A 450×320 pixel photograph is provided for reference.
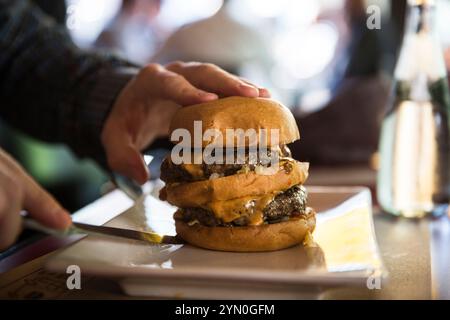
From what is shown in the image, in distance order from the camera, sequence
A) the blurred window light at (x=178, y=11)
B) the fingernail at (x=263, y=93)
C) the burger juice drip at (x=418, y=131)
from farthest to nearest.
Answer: the blurred window light at (x=178, y=11), the burger juice drip at (x=418, y=131), the fingernail at (x=263, y=93)

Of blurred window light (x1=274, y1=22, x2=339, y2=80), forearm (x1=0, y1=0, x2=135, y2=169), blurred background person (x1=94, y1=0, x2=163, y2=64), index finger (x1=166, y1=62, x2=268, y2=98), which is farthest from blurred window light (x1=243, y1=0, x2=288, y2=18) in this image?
index finger (x1=166, y1=62, x2=268, y2=98)

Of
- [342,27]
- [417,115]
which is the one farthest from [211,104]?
[342,27]

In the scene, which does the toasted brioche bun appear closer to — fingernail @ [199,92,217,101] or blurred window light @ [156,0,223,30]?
fingernail @ [199,92,217,101]

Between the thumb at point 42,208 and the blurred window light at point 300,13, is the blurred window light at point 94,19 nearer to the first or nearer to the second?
the blurred window light at point 300,13

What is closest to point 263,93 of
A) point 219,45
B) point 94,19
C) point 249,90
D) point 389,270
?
point 249,90

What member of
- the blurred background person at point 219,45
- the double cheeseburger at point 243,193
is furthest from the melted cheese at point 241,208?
the blurred background person at point 219,45

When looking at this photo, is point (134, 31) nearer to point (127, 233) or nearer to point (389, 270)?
point (127, 233)
